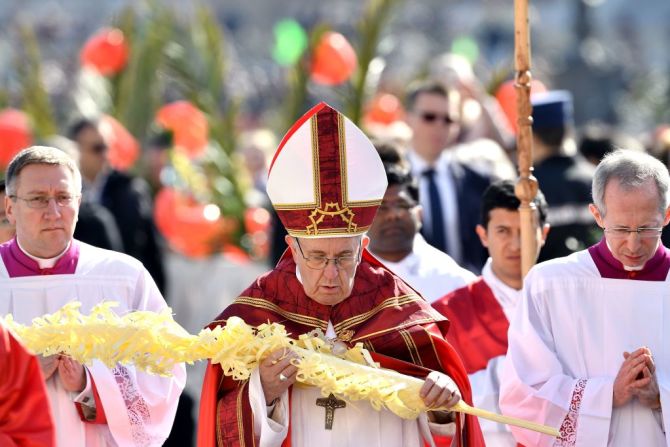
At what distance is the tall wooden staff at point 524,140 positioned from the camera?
686 cm

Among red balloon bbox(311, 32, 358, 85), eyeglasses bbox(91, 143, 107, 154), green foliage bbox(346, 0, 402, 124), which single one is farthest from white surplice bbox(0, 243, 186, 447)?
green foliage bbox(346, 0, 402, 124)

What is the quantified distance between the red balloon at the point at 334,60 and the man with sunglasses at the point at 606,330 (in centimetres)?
640

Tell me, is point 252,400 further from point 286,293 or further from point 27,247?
point 27,247

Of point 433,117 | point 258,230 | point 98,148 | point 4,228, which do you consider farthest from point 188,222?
point 4,228

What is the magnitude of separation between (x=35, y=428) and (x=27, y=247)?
5.02 ft

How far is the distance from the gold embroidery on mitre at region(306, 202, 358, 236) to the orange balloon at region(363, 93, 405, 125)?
7.11 metres

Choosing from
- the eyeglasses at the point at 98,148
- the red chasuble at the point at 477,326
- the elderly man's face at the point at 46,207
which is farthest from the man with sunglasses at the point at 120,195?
the elderly man's face at the point at 46,207

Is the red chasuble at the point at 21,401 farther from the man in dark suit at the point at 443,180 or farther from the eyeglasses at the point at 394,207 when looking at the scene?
the man in dark suit at the point at 443,180

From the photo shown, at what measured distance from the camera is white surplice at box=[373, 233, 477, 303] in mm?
7398

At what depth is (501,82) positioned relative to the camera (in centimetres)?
1302

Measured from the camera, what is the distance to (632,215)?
5.88 m

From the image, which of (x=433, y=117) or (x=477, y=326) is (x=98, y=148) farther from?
(x=477, y=326)

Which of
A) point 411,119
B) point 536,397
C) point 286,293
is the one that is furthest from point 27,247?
point 411,119

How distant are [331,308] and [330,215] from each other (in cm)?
36
